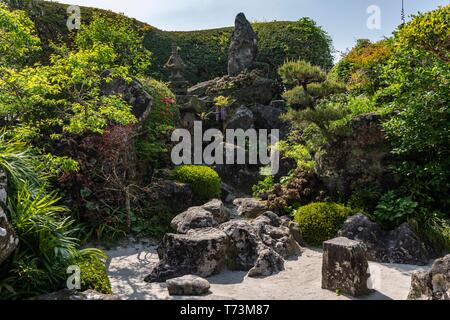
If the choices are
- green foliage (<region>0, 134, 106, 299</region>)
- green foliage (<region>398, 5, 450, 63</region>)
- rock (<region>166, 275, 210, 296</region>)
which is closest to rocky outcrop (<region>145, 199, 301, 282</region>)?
rock (<region>166, 275, 210, 296</region>)

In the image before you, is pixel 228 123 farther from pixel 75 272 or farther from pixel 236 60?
pixel 75 272

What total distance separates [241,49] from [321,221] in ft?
43.5

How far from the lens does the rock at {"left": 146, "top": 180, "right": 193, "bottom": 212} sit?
376 inches

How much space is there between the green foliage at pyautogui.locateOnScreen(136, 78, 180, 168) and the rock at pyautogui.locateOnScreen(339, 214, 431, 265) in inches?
217

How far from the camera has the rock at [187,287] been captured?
5645 millimetres

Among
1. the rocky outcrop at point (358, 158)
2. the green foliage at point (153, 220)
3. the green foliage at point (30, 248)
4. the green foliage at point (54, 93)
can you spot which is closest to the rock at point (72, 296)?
the green foliage at point (30, 248)

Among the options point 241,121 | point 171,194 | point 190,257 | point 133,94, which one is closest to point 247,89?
point 241,121

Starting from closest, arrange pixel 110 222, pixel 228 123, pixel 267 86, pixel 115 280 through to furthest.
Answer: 1. pixel 115 280
2. pixel 110 222
3. pixel 228 123
4. pixel 267 86

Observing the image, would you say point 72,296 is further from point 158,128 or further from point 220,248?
point 158,128

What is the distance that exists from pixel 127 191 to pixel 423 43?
7.37m

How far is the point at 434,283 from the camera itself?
4711 mm

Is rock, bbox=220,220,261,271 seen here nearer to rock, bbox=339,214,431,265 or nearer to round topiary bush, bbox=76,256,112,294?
rock, bbox=339,214,431,265

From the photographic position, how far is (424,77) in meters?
7.82

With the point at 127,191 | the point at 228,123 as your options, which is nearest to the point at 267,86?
the point at 228,123
